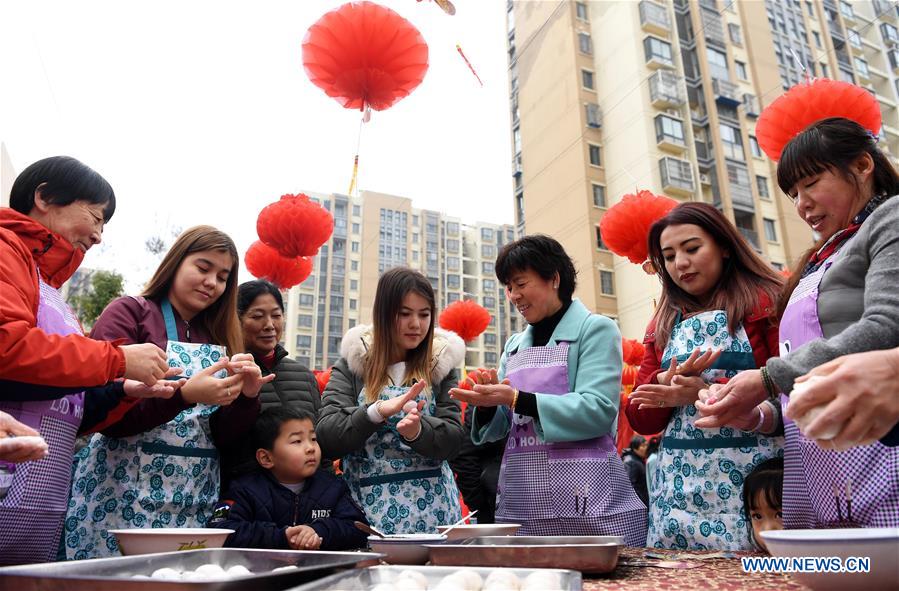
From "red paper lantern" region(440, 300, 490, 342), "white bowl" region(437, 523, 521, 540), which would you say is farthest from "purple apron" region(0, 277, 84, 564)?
"red paper lantern" region(440, 300, 490, 342)

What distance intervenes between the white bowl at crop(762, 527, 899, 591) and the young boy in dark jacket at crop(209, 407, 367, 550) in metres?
1.37

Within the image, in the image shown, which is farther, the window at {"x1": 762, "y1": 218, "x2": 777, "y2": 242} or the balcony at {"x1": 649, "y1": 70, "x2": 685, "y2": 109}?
the window at {"x1": 762, "y1": 218, "x2": 777, "y2": 242}

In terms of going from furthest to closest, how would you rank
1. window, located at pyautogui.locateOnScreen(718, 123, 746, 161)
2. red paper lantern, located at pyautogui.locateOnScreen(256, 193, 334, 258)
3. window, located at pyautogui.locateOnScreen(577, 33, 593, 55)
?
window, located at pyautogui.locateOnScreen(577, 33, 593, 55), window, located at pyautogui.locateOnScreen(718, 123, 746, 161), red paper lantern, located at pyautogui.locateOnScreen(256, 193, 334, 258)

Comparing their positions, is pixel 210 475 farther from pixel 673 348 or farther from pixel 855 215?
pixel 855 215

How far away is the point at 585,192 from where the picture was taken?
17.0m

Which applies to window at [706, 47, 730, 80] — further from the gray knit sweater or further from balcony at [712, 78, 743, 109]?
the gray knit sweater

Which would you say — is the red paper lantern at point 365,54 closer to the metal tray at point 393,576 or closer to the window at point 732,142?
the metal tray at point 393,576

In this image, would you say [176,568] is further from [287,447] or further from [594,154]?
[594,154]

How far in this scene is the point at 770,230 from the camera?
1706 centimetres

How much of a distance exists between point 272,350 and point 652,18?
60.4 feet

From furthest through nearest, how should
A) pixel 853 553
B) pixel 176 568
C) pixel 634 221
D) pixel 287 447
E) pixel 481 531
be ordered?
pixel 634 221, pixel 287 447, pixel 481 531, pixel 176 568, pixel 853 553

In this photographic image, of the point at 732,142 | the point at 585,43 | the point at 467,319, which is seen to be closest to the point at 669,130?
the point at 732,142

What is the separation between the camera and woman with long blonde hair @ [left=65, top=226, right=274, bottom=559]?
5.87 ft

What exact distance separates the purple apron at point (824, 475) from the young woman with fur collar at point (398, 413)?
1.07 meters
